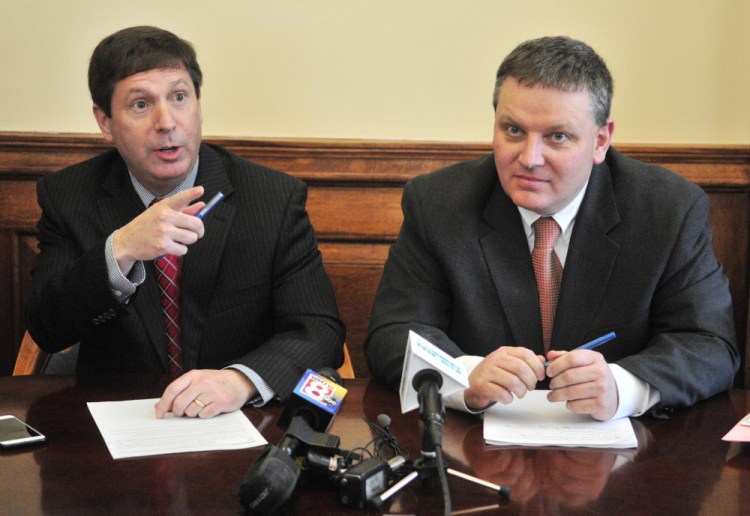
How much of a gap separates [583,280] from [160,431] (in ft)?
3.52

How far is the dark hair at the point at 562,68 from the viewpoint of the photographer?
2115mm

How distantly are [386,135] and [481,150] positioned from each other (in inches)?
13.3

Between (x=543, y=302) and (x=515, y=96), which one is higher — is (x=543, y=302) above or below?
below

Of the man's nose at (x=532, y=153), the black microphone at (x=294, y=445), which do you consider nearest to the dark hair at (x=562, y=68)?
the man's nose at (x=532, y=153)

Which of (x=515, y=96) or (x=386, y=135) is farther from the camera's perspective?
(x=386, y=135)

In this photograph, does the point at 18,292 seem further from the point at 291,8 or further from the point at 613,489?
the point at 613,489

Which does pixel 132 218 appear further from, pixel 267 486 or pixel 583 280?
pixel 267 486

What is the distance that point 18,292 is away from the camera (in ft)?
11.0

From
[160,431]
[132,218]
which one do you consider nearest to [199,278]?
[132,218]

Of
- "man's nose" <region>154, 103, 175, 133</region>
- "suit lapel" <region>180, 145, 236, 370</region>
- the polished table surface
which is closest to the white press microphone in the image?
the polished table surface

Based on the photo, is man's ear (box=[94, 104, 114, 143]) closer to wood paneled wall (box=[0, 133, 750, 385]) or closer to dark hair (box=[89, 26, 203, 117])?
dark hair (box=[89, 26, 203, 117])

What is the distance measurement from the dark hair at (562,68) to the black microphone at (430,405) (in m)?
0.92

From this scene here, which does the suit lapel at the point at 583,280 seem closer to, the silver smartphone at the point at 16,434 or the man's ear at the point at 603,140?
the man's ear at the point at 603,140

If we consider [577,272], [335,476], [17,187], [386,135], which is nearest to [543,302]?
[577,272]
